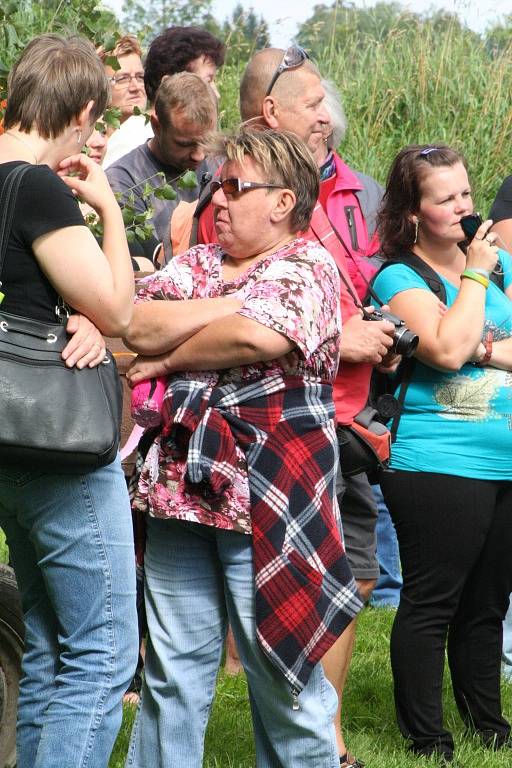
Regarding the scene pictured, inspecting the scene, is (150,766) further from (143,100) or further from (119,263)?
(143,100)

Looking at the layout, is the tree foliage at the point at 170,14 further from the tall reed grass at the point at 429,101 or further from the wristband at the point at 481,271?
the wristband at the point at 481,271

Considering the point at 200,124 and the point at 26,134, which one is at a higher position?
the point at 26,134

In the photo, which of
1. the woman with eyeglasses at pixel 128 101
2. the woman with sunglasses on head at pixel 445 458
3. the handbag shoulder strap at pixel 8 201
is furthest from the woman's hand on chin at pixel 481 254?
the woman with eyeglasses at pixel 128 101

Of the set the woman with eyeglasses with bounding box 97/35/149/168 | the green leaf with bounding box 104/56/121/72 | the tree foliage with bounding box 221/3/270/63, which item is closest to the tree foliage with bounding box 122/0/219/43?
the tree foliage with bounding box 221/3/270/63

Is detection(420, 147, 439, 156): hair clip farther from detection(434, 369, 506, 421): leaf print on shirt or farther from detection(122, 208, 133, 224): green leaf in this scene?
detection(122, 208, 133, 224): green leaf

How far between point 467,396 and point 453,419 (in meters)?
0.09

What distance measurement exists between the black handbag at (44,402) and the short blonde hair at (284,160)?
0.70 metres

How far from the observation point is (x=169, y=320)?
9.96 feet

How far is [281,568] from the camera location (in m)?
2.87

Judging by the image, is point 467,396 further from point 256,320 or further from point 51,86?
point 51,86

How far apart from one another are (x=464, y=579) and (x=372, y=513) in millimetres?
441

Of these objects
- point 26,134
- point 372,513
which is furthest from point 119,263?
point 372,513

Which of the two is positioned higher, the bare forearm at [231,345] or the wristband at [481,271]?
the bare forearm at [231,345]

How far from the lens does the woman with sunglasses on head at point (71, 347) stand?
2.63 meters
